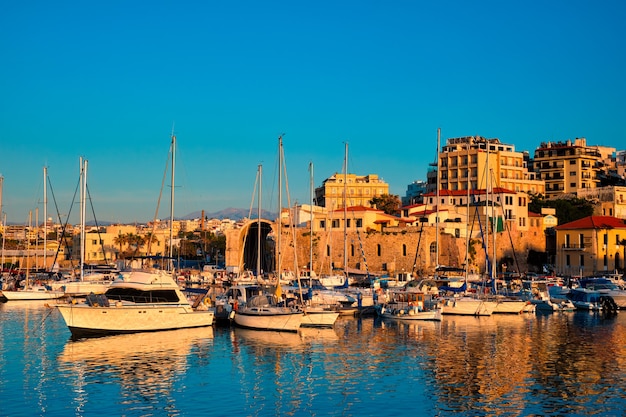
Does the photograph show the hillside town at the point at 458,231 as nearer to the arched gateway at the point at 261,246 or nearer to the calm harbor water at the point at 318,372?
the arched gateway at the point at 261,246

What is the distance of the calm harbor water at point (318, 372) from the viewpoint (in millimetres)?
21188

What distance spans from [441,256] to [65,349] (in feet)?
158

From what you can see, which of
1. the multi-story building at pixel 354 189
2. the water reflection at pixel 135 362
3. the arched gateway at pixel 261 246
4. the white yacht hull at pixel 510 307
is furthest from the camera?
the multi-story building at pixel 354 189

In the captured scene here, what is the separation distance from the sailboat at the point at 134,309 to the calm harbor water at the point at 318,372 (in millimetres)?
777

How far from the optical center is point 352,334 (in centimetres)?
3578

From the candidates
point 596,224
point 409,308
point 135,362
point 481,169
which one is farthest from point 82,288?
point 481,169

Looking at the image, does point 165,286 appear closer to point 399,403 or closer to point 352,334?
point 352,334

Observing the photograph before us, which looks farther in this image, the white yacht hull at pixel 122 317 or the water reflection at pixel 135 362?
the white yacht hull at pixel 122 317

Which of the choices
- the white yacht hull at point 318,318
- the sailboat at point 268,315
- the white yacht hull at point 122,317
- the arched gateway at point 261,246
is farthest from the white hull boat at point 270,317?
the arched gateway at point 261,246

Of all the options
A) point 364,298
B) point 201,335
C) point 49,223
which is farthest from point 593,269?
point 49,223

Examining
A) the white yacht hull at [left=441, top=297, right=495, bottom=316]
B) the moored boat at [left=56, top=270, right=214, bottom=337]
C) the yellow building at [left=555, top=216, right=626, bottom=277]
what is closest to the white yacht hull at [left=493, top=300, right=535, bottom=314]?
the white yacht hull at [left=441, top=297, right=495, bottom=316]

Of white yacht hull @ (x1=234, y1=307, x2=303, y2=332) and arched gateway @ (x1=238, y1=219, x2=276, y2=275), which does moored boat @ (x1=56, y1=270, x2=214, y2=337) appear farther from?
arched gateway @ (x1=238, y1=219, x2=276, y2=275)

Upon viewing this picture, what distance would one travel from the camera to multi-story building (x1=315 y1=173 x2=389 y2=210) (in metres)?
111

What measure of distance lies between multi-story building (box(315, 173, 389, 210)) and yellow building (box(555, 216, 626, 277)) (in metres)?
39.0
